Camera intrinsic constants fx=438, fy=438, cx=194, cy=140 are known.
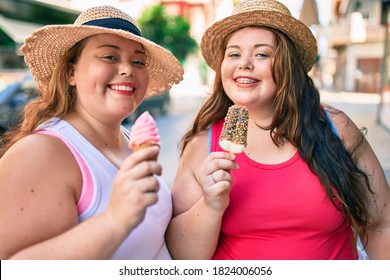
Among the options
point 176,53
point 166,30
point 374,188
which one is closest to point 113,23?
point 374,188

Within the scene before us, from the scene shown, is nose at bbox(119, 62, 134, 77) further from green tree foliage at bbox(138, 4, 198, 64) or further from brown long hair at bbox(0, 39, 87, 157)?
green tree foliage at bbox(138, 4, 198, 64)

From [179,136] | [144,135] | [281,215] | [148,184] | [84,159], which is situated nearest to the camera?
[148,184]

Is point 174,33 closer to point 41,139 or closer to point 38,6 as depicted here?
point 38,6

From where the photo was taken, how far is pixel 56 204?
5.30ft

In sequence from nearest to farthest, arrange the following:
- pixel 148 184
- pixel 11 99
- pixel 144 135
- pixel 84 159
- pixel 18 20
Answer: pixel 148 184 < pixel 144 135 < pixel 84 159 < pixel 11 99 < pixel 18 20

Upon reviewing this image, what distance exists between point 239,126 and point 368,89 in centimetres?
3537

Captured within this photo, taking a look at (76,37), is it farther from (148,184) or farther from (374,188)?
(374,188)

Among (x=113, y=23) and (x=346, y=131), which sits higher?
(x=113, y=23)

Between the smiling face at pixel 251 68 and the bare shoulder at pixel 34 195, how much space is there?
976 mm

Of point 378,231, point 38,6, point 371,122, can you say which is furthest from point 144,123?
point 38,6

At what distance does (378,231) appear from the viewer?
2.43 metres

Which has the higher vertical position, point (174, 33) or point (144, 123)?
point (144, 123)

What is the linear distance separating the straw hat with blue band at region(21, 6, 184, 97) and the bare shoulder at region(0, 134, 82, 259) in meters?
0.56

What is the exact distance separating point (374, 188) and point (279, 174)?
20.9 inches
